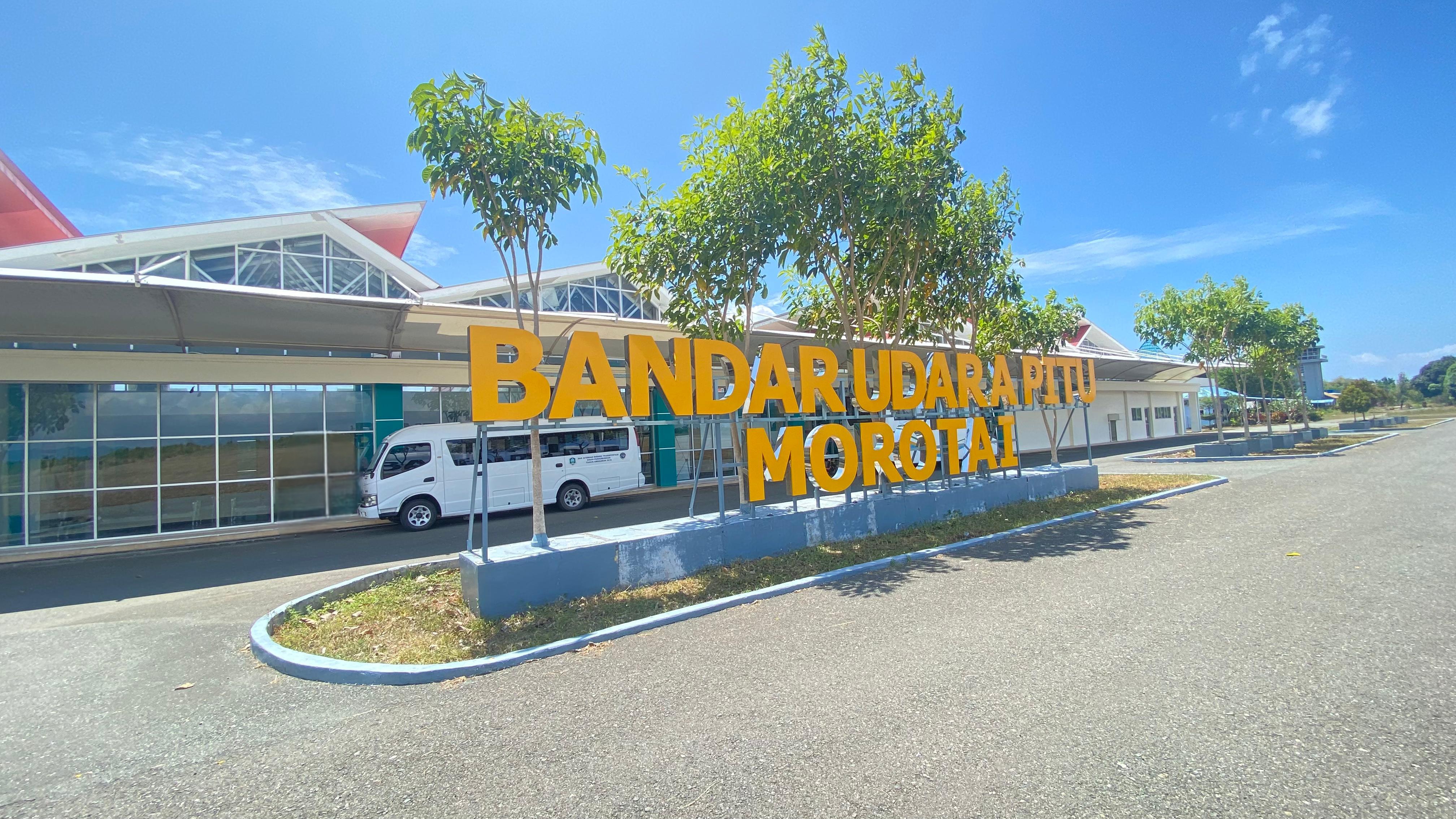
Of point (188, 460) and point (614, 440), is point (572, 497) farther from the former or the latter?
point (188, 460)

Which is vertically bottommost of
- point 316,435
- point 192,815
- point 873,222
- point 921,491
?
point 192,815

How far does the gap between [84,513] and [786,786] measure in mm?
18081

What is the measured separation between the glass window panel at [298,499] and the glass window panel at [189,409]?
6.37 ft

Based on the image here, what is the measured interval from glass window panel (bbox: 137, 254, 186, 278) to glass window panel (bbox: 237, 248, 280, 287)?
4.08 feet

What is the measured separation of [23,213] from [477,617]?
2918 centimetres

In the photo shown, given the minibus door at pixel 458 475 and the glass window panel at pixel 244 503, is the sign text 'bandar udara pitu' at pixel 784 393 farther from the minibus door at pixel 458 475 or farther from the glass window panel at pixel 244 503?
the glass window panel at pixel 244 503

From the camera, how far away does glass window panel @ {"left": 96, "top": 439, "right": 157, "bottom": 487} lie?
576 inches

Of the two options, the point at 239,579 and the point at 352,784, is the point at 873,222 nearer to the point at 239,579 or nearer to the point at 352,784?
the point at 352,784

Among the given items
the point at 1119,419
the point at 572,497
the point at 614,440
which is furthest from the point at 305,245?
the point at 1119,419

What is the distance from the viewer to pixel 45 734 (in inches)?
173

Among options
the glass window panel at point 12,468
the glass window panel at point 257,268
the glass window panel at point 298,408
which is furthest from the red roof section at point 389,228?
the glass window panel at point 12,468

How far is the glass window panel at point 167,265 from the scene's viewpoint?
16516mm

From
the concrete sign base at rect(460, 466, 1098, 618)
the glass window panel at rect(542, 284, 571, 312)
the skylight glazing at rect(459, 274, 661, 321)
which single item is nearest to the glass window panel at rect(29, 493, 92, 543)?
the skylight glazing at rect(459, 274, 661, 321)

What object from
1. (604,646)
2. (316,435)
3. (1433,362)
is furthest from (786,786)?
(1433,362)
